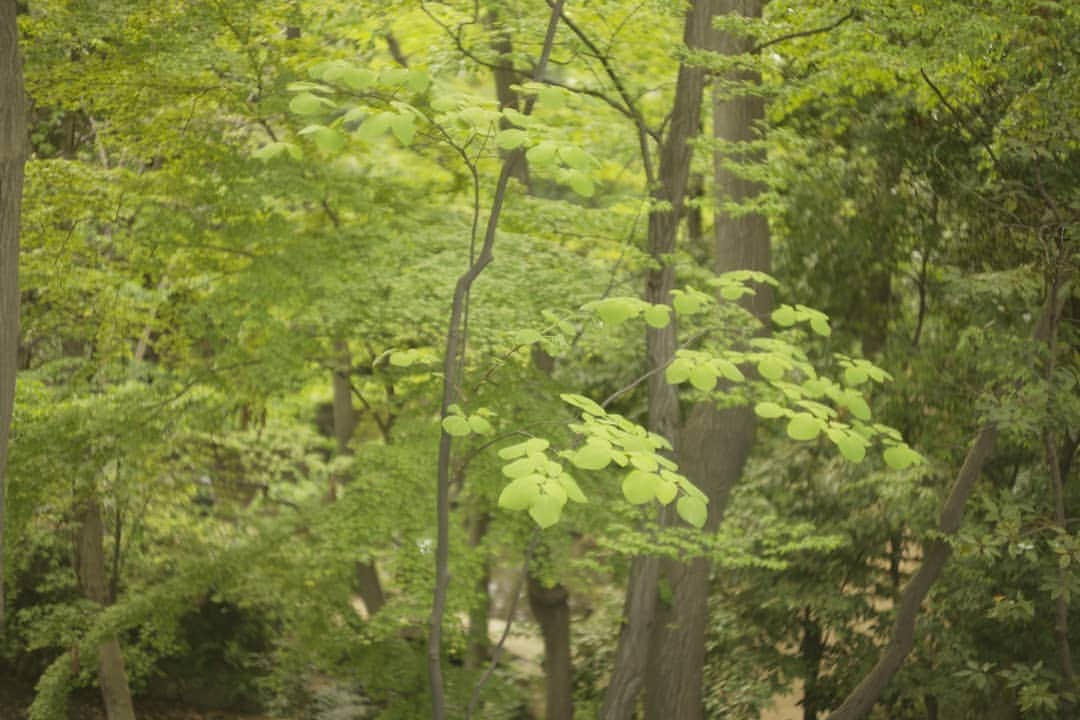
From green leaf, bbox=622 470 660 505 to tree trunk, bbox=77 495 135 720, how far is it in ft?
23.5

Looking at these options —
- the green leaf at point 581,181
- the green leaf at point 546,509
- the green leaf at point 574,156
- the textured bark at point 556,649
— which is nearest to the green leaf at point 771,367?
the green leaf at point 581,181

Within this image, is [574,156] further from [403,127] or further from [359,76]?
[359,76]

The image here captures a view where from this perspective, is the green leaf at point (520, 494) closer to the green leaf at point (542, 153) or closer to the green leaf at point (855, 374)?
the green leaf at point (542, 153)

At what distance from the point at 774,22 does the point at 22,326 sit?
20.5ft

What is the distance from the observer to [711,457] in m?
7.86

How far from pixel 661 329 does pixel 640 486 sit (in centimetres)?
415

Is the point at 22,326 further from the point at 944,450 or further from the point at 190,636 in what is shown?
the point at 944,450

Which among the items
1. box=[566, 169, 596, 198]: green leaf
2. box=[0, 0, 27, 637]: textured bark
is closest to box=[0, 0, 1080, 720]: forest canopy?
box=[0, 0, 27, 637]: textured bark

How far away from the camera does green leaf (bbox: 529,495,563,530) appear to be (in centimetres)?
250

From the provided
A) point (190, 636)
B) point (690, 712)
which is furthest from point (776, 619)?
point (190, 636)

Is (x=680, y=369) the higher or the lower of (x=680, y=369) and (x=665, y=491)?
the higher

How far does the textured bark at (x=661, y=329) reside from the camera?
6.74 m

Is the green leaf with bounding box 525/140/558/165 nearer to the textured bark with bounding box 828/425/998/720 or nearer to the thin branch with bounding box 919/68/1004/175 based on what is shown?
the thin branch with bounding box 919/68/1004/175

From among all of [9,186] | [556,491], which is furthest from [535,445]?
[9,186]
